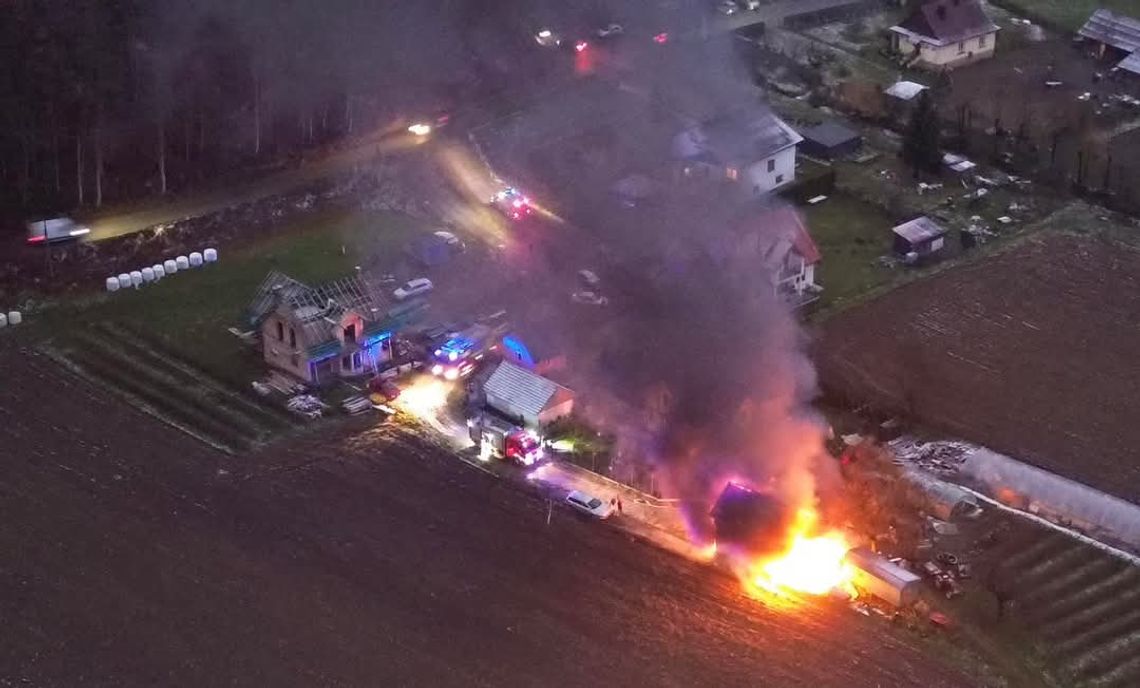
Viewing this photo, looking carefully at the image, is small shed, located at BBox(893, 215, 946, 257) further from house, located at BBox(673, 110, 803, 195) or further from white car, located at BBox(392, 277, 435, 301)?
white car, located at BBox(392, 277, 435, 301)

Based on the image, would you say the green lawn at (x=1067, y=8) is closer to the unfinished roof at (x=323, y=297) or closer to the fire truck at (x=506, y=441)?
the unfinished roof at (x=323, y=297)

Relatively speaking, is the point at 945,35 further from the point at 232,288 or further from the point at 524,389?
the point at 232,288

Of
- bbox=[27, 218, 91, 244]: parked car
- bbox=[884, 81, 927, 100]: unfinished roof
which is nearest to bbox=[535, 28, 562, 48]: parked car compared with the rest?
bbox=[884, 81, 927, 100]: unfinished roof

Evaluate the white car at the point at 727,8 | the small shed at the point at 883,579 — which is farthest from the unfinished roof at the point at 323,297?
the white car at the point at 727,8

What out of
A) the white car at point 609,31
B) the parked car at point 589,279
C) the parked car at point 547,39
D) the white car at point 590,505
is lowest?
the white car at point 590,505

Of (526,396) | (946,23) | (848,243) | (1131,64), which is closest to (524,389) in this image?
(526,396)

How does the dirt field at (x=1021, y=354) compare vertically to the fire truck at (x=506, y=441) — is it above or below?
above
